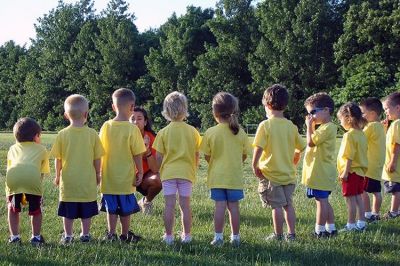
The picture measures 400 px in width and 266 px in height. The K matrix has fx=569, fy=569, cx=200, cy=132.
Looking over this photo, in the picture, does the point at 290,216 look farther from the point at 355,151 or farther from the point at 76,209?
the point at 76,209

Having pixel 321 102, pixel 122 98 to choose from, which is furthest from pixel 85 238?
pixel 321 102

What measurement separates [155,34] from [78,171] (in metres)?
63.9

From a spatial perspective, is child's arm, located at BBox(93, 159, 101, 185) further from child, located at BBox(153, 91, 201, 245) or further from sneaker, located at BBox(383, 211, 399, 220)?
sneaker, located at BBox(383, 211, 399, 220)

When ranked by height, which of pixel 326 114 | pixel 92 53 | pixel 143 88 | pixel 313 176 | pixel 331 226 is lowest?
pixel 331 226

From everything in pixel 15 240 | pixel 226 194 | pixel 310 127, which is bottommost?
pixel 15 240

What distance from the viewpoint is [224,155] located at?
6688mm

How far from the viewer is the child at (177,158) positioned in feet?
21.9

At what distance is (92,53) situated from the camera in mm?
66938

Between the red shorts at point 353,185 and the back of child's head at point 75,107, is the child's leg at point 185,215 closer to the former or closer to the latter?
the back of child's head at point 75,107

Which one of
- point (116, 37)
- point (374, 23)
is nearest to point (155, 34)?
point (116, 37)

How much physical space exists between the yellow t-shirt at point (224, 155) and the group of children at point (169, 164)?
0.01 meters

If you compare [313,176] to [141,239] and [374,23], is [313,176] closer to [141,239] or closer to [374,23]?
[141,239]

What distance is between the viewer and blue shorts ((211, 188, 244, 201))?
666 centimetres

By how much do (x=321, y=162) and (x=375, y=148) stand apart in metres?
1.61
